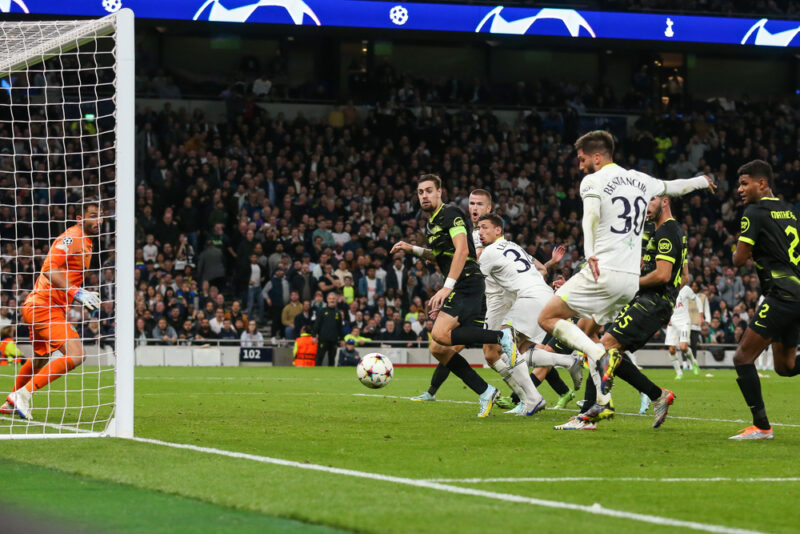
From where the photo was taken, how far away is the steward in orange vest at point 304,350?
89.8 feet

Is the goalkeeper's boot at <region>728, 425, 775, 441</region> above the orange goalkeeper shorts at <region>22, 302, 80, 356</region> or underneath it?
underneath

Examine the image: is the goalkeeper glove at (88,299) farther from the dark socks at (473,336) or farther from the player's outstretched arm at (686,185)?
the player's outstretched arm at (686,185)

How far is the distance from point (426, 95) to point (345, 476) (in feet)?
100

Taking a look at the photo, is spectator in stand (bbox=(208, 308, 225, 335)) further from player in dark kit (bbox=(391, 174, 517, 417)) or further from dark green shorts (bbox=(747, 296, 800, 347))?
dark green shorts (bbox=(747, 296, 800, 347))

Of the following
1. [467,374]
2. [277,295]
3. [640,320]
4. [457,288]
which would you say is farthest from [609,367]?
[277,295]

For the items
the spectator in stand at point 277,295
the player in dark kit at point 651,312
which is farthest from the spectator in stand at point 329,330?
the player in dark kit at point 651,312

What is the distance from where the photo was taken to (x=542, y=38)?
34.2 meters

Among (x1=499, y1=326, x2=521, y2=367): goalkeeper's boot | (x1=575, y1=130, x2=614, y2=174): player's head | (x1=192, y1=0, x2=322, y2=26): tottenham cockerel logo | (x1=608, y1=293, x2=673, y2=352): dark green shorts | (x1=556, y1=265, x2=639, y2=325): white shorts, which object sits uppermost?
(x1=192, y1=0, x2=322, y2=26): tottenham cockerel logo

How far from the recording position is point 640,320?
408 inches

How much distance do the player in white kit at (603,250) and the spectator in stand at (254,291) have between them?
19.1 meters

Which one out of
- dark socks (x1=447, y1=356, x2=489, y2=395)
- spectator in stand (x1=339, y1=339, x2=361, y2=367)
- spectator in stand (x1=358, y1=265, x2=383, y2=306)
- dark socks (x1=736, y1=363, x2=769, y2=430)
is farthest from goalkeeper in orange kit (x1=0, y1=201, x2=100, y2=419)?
spectator in stand (x1=358, y1=265, x2=383, y2=306)

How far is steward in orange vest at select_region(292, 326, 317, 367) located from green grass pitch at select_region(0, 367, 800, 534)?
573 inches

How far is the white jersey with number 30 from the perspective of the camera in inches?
509

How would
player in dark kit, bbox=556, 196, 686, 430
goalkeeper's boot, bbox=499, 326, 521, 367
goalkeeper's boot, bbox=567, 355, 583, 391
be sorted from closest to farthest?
player in dark kit, bbox=556, 196, 686, 430, goalkeeper's boot, bbox=499, 326, 521, 367, goalkeeper's boot, bbox=567, 355, 583, 391
